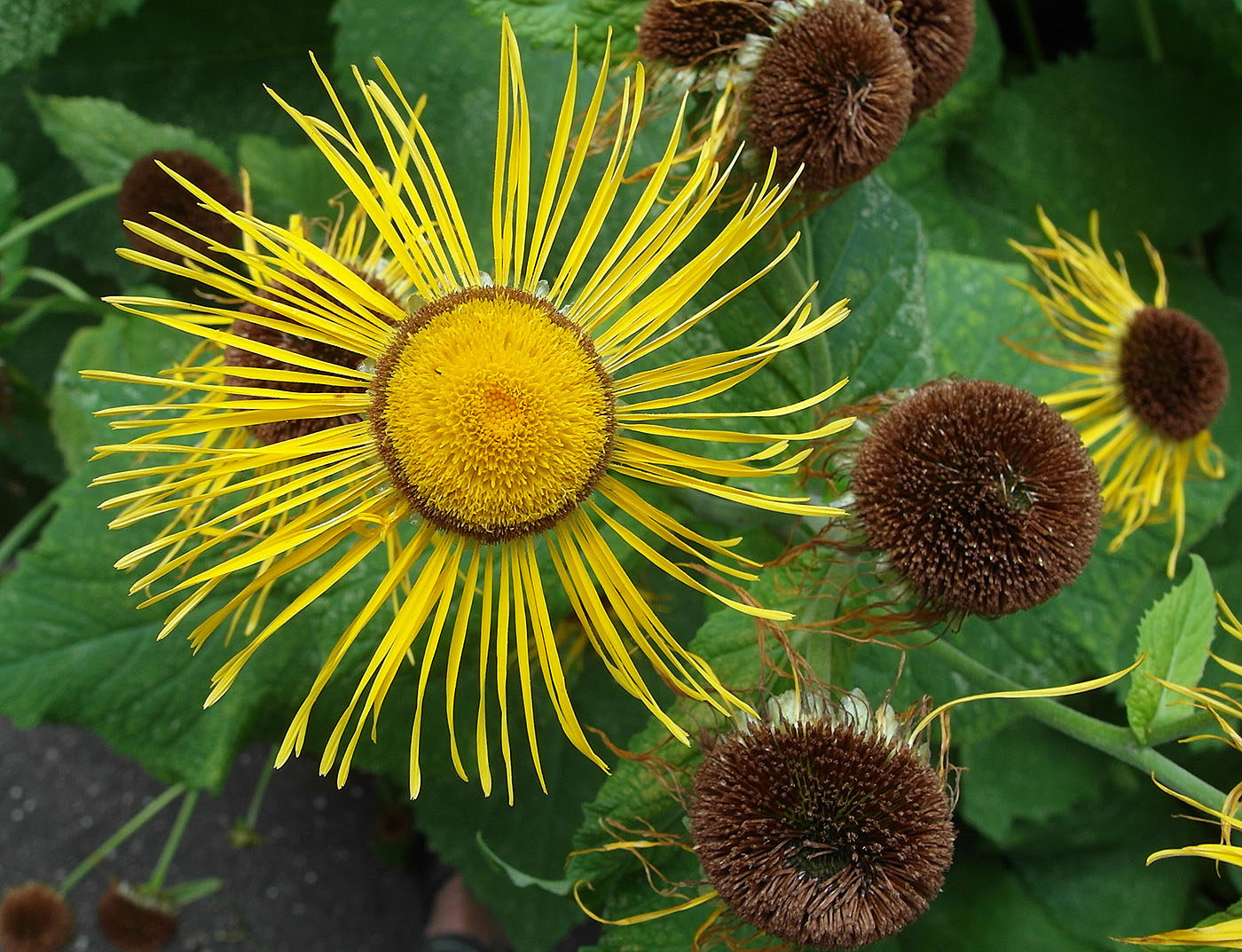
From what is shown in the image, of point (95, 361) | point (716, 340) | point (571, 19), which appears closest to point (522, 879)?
point (716, 340)

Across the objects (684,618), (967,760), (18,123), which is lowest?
(967,760)

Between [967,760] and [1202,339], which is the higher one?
[1202,339]

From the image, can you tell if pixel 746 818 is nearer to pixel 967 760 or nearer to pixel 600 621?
pixel 600 621

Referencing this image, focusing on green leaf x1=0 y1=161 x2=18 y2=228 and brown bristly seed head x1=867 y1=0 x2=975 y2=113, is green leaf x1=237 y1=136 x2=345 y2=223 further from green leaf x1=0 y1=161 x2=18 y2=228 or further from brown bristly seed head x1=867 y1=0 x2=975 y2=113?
brown bristly seed head x1=867 y1=0 x2=975 y2=113

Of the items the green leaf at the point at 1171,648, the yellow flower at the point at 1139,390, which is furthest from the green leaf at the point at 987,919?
the green leaf at the point at 1171,648

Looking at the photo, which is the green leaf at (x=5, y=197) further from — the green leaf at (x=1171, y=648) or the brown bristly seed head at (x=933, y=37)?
the green leaf at (x=1171, y=648)

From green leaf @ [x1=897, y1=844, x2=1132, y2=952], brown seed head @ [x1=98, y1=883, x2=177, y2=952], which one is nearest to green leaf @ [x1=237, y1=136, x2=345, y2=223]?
brown seed head @ [x1=98, y1=883, x2=177, y2=952]

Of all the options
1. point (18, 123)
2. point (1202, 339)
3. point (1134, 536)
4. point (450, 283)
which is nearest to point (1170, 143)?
point (1202, 339)
